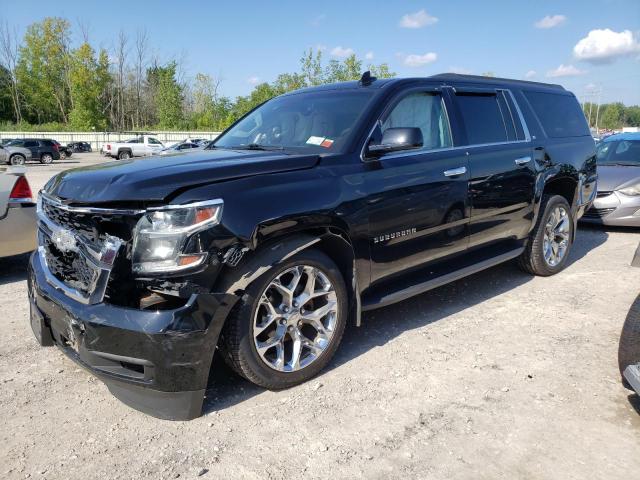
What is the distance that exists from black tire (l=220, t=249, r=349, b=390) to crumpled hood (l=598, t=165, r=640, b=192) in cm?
658

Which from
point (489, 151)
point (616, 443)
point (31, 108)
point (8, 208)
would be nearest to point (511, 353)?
point (616, 443)

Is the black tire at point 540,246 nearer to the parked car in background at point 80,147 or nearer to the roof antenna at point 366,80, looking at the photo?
the roof antenna at point 366,80

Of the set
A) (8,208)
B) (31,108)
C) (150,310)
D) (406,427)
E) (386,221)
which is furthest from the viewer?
(31,108)

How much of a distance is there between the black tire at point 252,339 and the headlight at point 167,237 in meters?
0.40

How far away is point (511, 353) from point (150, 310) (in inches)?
100

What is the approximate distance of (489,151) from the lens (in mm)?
4559

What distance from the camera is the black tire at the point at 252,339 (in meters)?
2.94

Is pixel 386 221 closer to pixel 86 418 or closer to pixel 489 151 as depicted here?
pixel 489 151

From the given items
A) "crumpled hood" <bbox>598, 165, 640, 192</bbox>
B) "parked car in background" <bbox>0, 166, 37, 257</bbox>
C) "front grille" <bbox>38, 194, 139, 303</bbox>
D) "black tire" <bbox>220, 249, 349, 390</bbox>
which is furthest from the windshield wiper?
"crumpled hood" <bbox>598, 165, 640, 192</bbox>

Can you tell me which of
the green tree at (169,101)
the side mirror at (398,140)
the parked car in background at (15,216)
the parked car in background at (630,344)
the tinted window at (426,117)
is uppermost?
the green tree at (169,101)

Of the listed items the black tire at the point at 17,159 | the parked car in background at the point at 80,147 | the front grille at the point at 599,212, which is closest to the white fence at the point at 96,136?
the parked car in background at the point at 80,147

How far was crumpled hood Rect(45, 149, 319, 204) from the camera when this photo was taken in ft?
9.14

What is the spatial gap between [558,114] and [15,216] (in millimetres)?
5865

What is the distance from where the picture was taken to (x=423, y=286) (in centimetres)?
399
